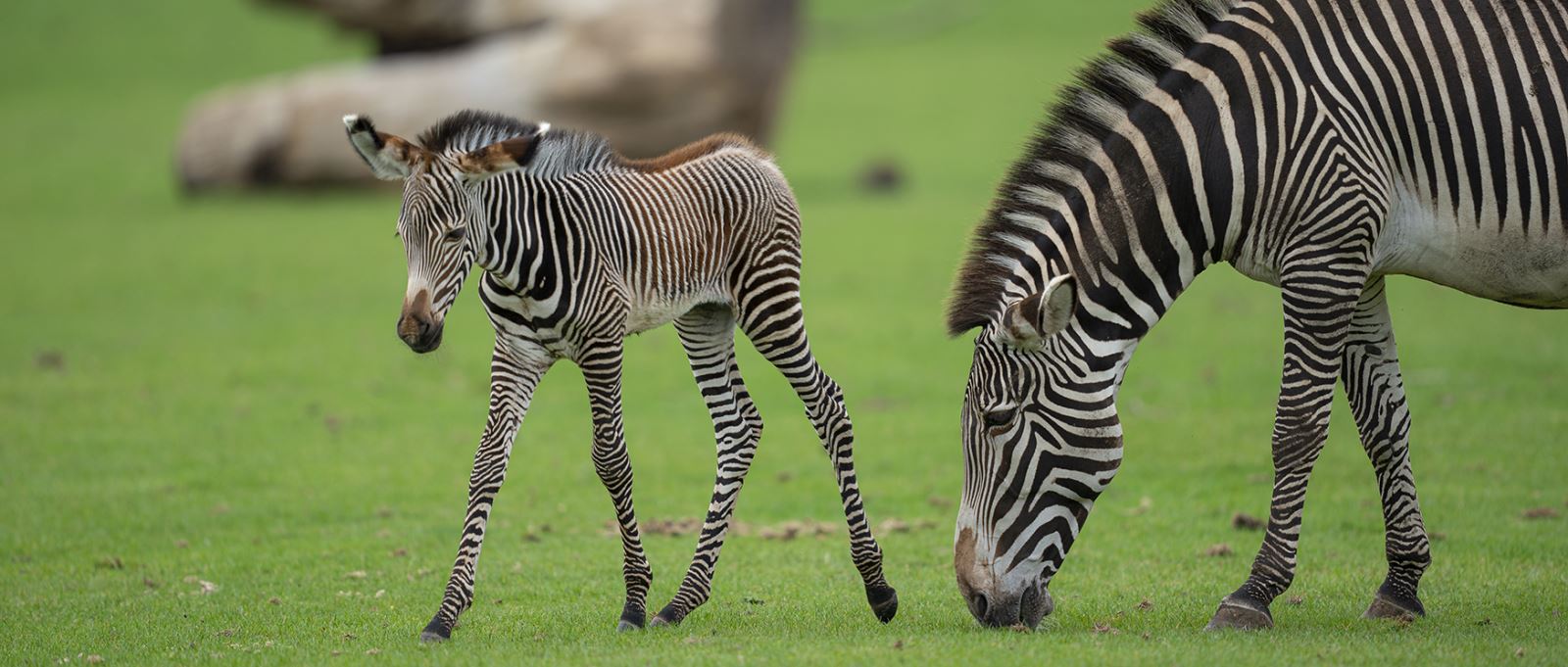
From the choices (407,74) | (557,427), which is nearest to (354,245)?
(407,74)

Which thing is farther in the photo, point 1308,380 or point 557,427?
point 557,427

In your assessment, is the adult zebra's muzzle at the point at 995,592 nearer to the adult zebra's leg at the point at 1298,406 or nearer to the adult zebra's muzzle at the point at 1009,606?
the adult zebra's muzzle at the point at 1009,606

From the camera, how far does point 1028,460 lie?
7.20 meters

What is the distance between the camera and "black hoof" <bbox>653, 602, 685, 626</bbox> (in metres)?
7.79

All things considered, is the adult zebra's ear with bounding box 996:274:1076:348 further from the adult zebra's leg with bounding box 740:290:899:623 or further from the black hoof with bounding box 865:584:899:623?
the black hoof with bounding box 865:584:899:623

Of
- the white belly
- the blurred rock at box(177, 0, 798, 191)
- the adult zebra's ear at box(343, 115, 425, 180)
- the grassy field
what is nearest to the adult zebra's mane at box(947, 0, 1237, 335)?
the grassy field

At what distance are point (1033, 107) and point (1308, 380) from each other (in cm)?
3221

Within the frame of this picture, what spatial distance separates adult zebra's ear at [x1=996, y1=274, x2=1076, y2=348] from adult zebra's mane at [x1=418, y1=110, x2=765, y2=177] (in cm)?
229

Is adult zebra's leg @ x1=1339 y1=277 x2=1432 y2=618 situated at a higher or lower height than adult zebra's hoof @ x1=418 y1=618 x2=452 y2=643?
higher

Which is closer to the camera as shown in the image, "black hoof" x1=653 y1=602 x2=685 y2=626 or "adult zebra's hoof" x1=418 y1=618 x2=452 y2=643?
"adult zebra's hoof" x1=418 y1=618 x2=452 y2=643

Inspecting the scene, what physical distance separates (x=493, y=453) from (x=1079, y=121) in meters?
3.23

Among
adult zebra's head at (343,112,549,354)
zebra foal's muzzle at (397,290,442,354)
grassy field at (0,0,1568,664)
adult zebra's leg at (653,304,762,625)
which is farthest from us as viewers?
adult zebra's leg at (653,304,762,625)

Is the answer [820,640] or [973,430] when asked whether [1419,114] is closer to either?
[973,430]

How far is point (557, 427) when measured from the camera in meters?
13.9
